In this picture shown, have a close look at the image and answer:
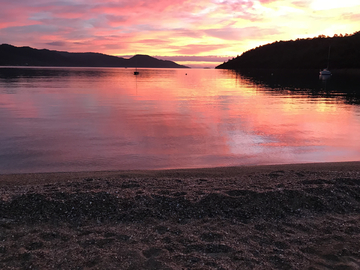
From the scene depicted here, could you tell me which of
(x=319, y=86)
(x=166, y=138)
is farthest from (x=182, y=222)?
(x=319, y=86)

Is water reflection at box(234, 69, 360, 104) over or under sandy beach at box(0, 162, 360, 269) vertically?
over

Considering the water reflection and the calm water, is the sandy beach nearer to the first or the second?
the calm water

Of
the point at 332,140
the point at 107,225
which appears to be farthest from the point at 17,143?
the point at 332,140

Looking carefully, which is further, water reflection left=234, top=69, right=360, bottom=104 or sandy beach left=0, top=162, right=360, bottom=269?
water reflection left=234, top=69, right=360, bottom=104

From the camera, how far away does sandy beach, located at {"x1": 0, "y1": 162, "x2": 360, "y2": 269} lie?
390 cm

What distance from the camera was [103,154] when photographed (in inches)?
394

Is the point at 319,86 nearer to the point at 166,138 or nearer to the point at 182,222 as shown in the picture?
the point at 166,138

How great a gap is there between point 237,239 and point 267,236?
1.73 ft

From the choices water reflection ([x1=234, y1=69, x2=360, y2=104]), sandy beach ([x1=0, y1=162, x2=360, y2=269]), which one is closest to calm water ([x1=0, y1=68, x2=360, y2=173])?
sandy beach ([x1=0, y1=162, x2=360, y2=269])

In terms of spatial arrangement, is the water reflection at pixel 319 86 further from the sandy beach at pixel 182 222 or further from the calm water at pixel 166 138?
the sandy beach at pixel 182 222

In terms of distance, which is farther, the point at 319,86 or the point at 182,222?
the point at 319,86

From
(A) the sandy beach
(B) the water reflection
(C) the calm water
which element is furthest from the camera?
(B) the water reflection

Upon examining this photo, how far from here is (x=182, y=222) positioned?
16.3 feet

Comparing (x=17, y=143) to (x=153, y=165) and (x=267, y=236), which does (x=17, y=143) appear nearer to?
(x=153, y=165)
